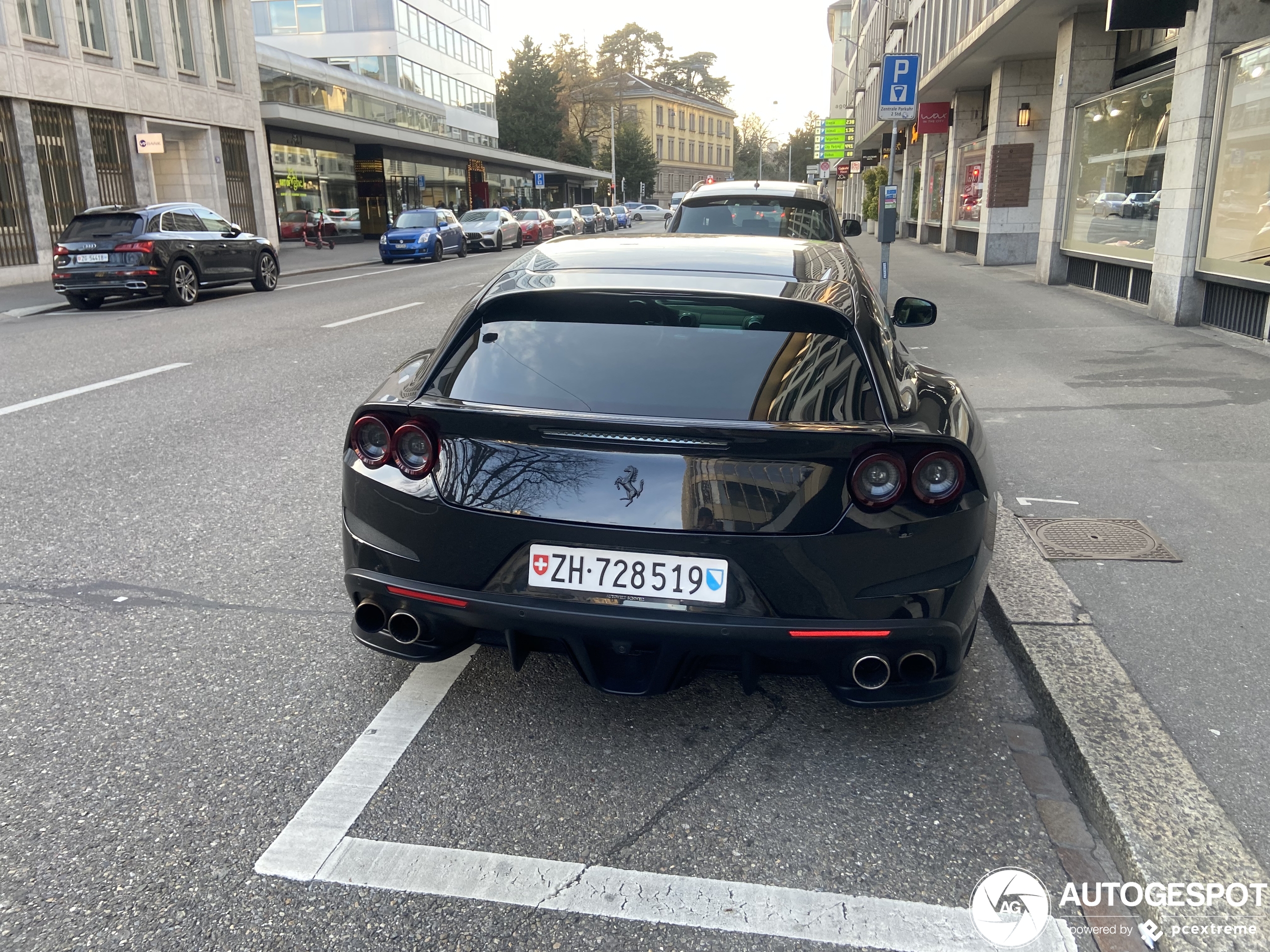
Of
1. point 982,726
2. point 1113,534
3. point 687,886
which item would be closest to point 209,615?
point 687,886

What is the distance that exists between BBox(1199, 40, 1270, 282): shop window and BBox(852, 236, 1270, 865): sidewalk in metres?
0.81

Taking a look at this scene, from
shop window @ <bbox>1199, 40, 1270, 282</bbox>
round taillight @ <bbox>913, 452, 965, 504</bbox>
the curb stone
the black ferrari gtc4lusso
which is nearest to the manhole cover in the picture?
the curb stone

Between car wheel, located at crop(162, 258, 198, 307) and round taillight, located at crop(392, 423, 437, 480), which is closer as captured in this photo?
round taillight, located at crop(392, 423, 437, 480)

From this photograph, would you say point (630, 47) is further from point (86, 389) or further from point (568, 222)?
point (86, 389)

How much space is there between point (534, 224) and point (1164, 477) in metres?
37.0

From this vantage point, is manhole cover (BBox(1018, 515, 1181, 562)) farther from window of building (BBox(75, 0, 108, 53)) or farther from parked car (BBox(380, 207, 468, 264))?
parked car (BBox(380, 207, 468, 264))

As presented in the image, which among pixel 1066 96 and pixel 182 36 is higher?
pixel 182 36

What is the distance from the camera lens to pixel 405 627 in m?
2.99

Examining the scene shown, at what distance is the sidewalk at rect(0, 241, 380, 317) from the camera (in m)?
17.0

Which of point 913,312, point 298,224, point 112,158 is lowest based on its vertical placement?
point 298,224

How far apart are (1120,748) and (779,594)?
1097 mm

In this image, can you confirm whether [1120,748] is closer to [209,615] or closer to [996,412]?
[209,615]

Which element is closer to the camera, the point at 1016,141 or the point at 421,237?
the point at 1016,141

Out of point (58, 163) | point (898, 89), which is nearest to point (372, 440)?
point (898, 89)
